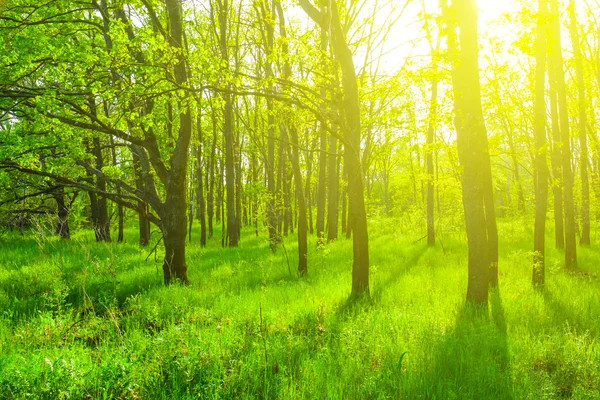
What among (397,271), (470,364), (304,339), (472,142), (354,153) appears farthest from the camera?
(397,271)

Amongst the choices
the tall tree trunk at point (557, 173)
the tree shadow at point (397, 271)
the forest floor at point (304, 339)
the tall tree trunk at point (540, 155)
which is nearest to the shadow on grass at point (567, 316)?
the forest floor at point (304, 339)

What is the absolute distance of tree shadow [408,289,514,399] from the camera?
318 centimetres

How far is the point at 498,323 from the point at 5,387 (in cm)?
559

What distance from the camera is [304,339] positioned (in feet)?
14.5

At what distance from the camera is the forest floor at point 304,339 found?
318cm

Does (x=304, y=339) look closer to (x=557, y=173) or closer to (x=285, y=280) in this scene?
(x=285, y=280)

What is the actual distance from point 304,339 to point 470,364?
1861 mm

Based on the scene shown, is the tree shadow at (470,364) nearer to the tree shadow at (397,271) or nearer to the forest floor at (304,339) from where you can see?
the forest floor at (304,339)

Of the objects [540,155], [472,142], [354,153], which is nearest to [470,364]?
[472,142]

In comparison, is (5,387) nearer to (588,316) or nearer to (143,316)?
(143,316)

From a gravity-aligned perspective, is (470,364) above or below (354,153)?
below

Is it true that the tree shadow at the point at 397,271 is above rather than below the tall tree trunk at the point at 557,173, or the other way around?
below

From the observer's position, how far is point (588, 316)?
5.31 m

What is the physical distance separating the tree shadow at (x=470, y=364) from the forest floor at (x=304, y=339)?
17mm
